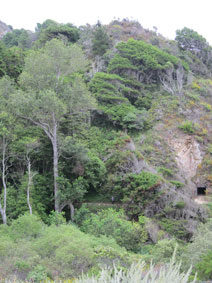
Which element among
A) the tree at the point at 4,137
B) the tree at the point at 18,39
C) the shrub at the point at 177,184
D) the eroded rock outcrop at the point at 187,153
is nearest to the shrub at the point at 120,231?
the tree at the point at 4,137

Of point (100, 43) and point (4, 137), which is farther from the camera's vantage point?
point (100, 43)

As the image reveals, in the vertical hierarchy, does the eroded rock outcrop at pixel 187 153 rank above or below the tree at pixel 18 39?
below

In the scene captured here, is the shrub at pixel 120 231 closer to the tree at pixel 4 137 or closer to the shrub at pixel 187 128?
the tree at pixel 4 137

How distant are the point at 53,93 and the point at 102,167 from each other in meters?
5.93

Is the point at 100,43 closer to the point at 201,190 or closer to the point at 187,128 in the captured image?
the point at 187,128

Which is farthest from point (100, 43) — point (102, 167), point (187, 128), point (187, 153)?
point (102, 167)

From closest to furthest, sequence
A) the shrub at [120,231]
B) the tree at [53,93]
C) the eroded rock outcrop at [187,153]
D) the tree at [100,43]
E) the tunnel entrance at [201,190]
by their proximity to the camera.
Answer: the shrub at [120,231] < the tree at [53,93] < the tunnel entrance at [201,190] < the eroded rock outcrop at [187,153] < the tree at [100,43]

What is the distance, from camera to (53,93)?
16.4 metres

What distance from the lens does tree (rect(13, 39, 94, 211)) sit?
16250 millimetres

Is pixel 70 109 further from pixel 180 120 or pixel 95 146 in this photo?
pixel 180 120

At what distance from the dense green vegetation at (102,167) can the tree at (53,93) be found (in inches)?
2.8

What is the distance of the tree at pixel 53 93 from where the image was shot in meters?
16.2

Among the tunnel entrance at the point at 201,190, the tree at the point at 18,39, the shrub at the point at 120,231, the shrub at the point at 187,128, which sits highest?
the tree at the point at 18,39

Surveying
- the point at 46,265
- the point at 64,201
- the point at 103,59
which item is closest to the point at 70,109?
the point at 64,201
